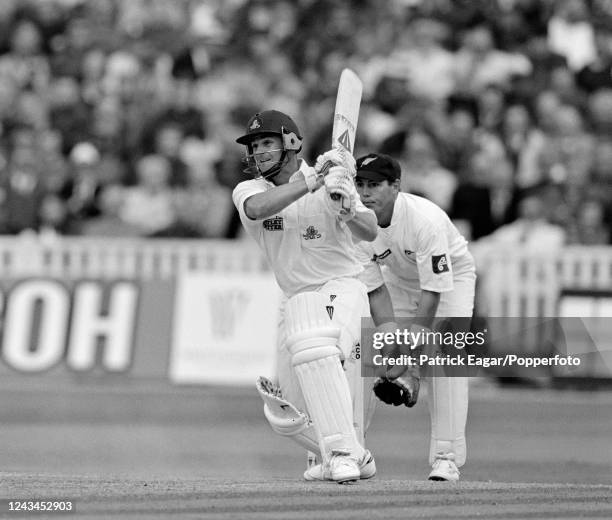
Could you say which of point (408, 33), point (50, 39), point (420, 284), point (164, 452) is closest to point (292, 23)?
point (408, 33)

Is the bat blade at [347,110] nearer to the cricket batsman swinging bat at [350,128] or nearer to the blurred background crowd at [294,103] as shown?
Answer: the cricket batsman swinging bat at [350,128]

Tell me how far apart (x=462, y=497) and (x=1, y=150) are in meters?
11.3

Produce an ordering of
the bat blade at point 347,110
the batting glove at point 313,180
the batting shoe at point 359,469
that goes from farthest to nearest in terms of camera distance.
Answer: the bat blade at point 347,110 → the batting shoe at point 359,469 → the batting glove at point 313,180

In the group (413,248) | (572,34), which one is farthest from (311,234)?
(572,34)

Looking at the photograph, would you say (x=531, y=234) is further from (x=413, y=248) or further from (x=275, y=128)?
(x=275, y=128)

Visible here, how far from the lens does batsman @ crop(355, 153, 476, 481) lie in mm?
9531

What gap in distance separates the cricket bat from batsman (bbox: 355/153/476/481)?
58 centimetres

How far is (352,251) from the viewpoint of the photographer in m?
9.08

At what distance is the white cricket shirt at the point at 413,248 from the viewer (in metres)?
9.58

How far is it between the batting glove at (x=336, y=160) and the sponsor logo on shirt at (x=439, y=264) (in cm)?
127

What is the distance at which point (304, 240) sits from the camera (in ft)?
29.1

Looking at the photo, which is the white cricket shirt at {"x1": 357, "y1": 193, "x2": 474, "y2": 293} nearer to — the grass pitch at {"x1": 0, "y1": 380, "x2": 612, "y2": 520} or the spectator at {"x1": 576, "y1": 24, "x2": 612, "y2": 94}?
the grass pitch at {"x1": 0, "y1": 380, "x2": 612, "y2": 520}

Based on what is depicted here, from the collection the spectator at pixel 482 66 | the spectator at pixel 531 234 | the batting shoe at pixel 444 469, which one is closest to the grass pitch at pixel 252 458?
the batting shoe at pixel 444 469

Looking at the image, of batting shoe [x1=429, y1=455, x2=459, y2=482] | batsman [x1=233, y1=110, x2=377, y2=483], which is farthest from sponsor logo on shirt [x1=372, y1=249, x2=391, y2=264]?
batting shoe [x1=429, y1=455, x2=459, y2=482]
